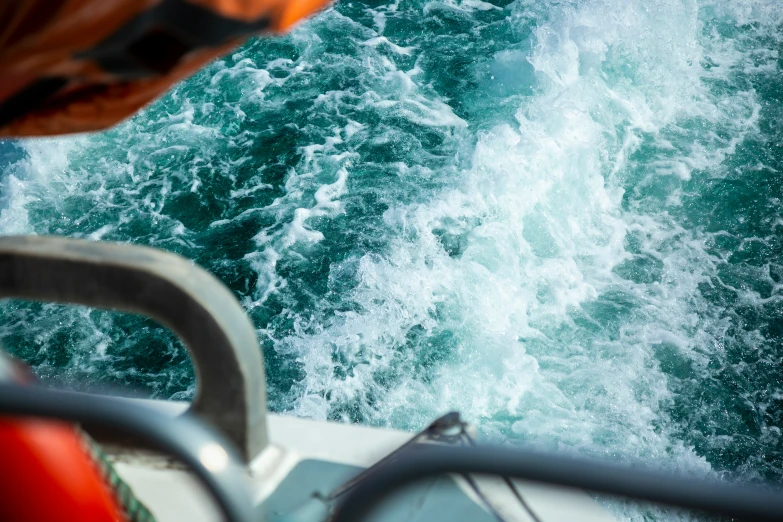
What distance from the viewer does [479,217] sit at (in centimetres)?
664

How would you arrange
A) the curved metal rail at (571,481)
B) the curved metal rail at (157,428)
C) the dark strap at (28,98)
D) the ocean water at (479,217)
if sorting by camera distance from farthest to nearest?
1. the ocean water at (479,217)
2. the dark strap at (28,98)
3. the curved metal rail at (157,428)
4. the curved metal rail at (571,481)

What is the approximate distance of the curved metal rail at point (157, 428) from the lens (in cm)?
94

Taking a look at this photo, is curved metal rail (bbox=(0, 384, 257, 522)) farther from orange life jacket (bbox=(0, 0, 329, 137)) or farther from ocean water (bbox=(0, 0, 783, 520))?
ocean water (bbox=(0, 0, 783, 520))

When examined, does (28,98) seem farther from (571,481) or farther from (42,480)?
(571,481)

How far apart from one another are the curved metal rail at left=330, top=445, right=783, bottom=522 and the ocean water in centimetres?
436

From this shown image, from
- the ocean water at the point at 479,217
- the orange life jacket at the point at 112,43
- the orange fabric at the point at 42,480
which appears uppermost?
the orange life jacket at the point at 112,43

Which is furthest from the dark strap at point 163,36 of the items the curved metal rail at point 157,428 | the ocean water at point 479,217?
the ocean water at point 479,217

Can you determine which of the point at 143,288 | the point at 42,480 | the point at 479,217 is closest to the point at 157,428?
the point at 42,480

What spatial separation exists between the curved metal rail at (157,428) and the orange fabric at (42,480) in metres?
0.25

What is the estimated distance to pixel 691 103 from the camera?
770 cm

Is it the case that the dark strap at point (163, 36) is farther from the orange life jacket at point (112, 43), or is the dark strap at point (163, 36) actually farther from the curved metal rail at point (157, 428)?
the curved metal rail at point (157, 428)

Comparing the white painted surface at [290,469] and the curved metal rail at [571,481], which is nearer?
the curved metal rail at [571,481]

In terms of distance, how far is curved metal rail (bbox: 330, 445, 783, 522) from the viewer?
0.73 m

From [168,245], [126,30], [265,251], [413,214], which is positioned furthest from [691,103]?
[126,30]
